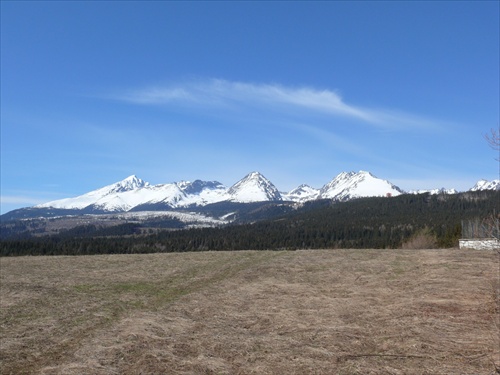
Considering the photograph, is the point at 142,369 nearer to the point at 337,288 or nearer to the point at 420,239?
the point at 337,288

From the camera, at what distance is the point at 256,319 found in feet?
46.3

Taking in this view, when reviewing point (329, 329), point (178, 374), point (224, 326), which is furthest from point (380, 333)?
point (178, 374)

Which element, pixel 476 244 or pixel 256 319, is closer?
pixel 256 319

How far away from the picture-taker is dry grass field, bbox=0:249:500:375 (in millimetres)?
10000

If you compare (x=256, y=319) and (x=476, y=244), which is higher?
(x=476, y=244)

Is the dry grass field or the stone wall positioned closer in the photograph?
the dry grass field

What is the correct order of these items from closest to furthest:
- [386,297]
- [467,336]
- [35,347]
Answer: [35,347] < [467,336] < [386,297]

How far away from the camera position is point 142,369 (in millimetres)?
9547

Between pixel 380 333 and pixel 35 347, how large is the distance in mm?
9702

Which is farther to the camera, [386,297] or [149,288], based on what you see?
[149,288]

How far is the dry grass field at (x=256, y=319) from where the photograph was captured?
10000 mm

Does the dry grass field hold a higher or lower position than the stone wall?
lower

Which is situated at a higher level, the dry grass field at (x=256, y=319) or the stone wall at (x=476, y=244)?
the stone wall at (x=476, y=244)

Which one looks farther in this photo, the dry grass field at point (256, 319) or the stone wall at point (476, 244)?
the stone wall at point (476, 244)
